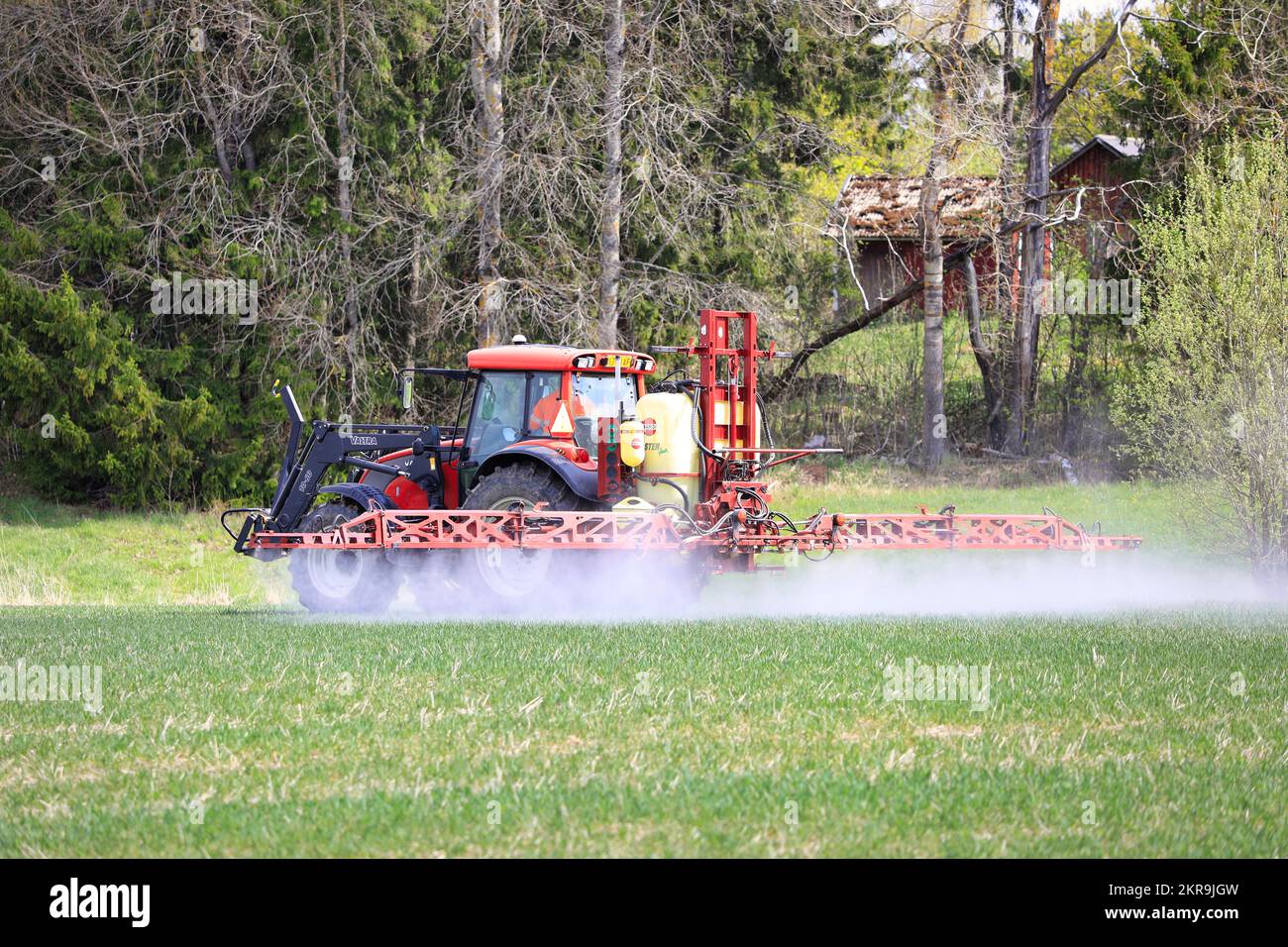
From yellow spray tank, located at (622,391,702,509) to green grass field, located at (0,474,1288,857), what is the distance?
2.23 m

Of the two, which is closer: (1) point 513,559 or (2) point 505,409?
(1) point 513,559

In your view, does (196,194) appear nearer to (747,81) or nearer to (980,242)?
(747,81)

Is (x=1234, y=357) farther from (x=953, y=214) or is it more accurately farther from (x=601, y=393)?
(x=953, y=214)

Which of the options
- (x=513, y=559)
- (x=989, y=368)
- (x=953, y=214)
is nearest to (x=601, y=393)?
(x=513, y=559)

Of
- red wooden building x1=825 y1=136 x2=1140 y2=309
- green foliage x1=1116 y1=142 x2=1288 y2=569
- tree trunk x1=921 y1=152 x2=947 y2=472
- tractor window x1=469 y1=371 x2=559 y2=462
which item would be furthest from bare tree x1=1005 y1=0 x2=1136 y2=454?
tractor window x1=469 y1=371 x2=559 y2=462

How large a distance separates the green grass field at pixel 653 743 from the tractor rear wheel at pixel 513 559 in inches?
77.7

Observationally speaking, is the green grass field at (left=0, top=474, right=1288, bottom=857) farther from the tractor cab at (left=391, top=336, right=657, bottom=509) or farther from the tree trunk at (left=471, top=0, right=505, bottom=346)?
the tree trunk at (left=471, top=0, right=505, bottom=346)

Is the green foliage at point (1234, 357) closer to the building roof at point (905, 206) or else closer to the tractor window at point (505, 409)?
the tractor window at point (505, 409)

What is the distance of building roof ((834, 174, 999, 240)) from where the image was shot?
33562 mm

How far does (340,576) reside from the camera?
16.6 meters

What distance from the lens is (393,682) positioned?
1000cm
